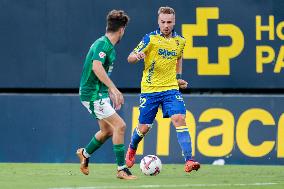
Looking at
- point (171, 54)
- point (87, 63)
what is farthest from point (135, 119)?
point (87, 63)

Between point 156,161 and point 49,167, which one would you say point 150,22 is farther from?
point 156,161

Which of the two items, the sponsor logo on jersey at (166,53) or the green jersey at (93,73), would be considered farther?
the sponsor logo on jersey at (166,53)

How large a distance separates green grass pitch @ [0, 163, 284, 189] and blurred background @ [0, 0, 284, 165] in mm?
672

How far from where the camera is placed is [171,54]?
1350 centimetres

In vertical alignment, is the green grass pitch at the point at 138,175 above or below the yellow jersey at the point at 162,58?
below

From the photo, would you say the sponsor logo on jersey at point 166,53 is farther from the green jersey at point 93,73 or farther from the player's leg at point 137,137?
the green jersey at point 93,73

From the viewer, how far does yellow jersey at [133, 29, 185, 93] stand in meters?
13.5

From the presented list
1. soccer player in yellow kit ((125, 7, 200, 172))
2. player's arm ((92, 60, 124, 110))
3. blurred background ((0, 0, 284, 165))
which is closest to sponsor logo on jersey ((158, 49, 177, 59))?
soccer player in yellow kit ((125, 7, 200, 172))

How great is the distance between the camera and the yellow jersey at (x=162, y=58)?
13.5 meters

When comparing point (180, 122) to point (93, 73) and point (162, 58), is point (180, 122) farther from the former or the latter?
point (93, 73)

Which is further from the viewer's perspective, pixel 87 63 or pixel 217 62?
pixel 217 62

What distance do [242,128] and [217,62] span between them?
3.81 feet

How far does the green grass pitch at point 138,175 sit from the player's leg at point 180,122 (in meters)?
0.22

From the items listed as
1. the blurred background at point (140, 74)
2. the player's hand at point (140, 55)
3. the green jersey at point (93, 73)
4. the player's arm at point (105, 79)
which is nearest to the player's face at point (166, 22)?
the player's hand at point (140, 55)
